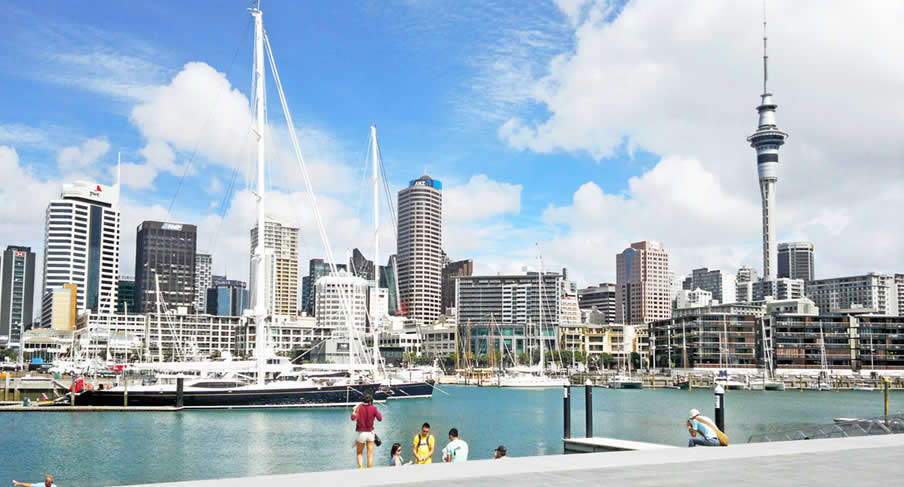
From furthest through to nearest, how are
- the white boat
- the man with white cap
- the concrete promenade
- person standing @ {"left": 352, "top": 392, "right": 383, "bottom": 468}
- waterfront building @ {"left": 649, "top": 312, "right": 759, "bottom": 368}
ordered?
waterfront building @ {"left": 649, "top": 312, "right": 759, "bottom": 368} → the white boat → the man with white cap → person standing @ {"left": 352, "top": 392, "right": 383, "bottom": 468} → the concrete promenade

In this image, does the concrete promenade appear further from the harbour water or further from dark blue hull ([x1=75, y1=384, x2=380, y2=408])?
dark blue hull ([x1=75, y1=384, x2=380, y2=408])

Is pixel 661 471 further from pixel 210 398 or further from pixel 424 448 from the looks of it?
pixel 210 398

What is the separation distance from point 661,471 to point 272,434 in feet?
139

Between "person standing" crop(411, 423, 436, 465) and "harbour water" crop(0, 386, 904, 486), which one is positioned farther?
"harbour water" crop(0, 386, 904, 486)

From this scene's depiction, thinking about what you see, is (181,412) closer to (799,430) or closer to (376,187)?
(376,187)

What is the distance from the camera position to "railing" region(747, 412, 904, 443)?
25.7 metres

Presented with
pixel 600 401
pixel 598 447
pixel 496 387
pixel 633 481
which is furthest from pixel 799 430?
pixel 496 387

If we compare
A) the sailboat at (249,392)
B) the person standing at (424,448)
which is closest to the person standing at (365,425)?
the person standing at (424,448)

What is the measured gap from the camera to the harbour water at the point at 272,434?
40403mm

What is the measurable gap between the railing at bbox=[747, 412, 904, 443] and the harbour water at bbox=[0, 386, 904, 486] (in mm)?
19468

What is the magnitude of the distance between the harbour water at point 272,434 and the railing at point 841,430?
19468mm

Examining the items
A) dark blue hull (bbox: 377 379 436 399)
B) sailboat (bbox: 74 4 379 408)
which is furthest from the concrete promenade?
dark blue hull (bbox: 377 379 436 399)

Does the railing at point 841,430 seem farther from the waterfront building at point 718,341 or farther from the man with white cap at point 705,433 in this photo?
the waterfront building at point 718,341

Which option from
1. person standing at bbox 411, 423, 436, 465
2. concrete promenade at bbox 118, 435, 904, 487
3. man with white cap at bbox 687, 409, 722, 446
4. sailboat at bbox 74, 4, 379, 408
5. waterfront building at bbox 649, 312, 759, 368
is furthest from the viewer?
waterfront building at bbox 649, 312, 759, 368
